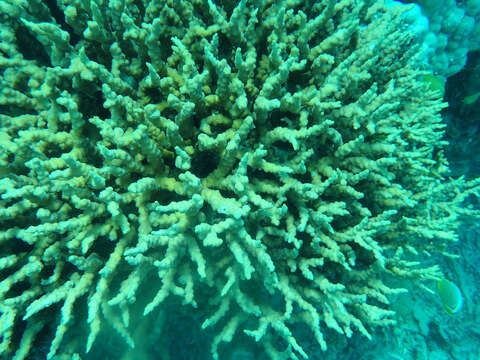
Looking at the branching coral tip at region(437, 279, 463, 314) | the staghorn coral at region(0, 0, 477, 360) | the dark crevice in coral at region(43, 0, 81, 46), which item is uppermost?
the dark crevice in coral at region(43, 0, 81, 46)

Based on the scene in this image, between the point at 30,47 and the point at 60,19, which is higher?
the point at 60,19

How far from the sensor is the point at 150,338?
2.13 m

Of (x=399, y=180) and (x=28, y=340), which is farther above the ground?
(x=399, y=180)

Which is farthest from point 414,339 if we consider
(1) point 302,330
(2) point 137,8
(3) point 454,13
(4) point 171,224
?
(3) point 454,13

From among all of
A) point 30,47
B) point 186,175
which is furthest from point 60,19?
point 186,175

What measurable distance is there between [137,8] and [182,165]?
1.24 meters

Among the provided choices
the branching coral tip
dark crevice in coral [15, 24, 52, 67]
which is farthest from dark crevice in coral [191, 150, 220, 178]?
the branching coral tip

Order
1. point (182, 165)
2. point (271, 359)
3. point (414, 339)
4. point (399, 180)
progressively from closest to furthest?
point (182, 165), point (271, 359), point (399, 180), point (414, 339)

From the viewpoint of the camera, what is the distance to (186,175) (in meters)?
1.73

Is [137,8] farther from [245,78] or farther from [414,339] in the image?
[414,339]

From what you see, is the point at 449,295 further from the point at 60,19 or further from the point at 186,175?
the point at 60,19

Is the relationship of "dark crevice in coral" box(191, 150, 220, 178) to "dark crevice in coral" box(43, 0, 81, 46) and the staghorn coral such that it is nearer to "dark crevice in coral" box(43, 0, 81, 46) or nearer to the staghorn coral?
the staghorn coral

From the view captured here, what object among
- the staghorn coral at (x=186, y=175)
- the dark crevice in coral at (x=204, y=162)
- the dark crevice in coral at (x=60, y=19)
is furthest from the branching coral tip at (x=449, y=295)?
the dark crevice in coral at (x=60, y=19)

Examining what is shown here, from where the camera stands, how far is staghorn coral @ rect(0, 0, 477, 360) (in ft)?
6.03
